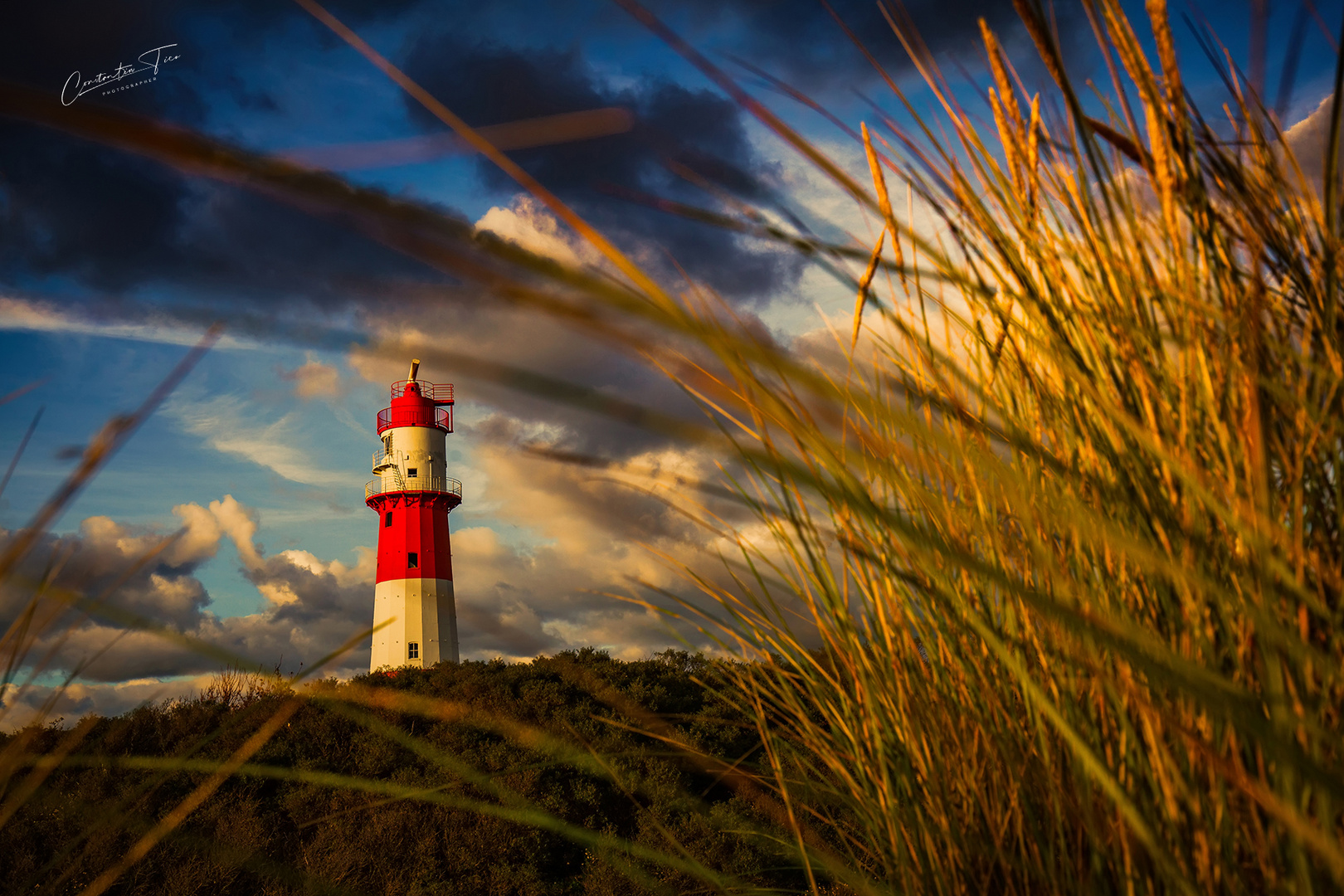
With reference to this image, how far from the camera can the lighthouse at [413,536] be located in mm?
18406

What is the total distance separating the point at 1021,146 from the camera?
0.80 metres

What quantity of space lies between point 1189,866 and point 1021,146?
65 cm

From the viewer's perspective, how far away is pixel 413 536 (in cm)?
1869

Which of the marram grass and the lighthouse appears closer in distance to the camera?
the marram grass

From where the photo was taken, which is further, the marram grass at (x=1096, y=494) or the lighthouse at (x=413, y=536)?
the lighthouse at (x=413, y=536)

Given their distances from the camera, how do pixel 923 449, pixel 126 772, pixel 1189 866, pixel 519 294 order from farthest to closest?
pixel 126 772, pixel 923 449, pixel 1189 866, pixel 519 294

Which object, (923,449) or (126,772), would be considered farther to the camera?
(126,772)

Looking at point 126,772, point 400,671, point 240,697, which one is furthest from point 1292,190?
point 400,671

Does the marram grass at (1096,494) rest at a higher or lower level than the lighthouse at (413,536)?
lower

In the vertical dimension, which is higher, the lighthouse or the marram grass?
the lighthouse

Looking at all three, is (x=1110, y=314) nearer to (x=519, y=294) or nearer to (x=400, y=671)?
(x=519, y=294)

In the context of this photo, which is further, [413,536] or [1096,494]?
[413,536]

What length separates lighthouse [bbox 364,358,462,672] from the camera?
18406 millimetres

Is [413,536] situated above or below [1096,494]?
above
